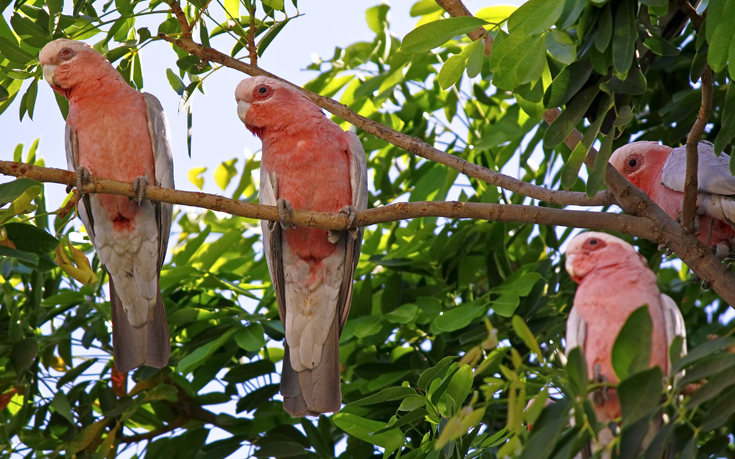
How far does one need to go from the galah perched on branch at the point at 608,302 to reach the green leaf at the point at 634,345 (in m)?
1.14

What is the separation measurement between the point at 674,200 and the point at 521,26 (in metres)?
1.94

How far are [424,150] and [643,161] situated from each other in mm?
1465

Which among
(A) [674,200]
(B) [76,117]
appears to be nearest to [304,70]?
(B) [76,117]

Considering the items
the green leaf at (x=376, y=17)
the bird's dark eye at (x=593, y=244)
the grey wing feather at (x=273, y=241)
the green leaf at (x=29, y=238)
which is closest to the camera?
the green leaf at (x=29, y=238)

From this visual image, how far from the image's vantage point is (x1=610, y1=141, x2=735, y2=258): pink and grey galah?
3.40m

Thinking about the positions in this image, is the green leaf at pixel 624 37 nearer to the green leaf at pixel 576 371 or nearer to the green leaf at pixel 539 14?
the green leaf at pixel 539 14

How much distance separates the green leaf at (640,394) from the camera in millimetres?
1684

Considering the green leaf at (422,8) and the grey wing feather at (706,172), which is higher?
the green leaf at (422,8)

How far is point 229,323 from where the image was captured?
13.5 ft

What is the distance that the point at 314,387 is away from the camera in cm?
373

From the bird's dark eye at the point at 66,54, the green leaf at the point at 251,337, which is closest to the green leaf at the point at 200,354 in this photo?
the green leaf at the point at 251,337

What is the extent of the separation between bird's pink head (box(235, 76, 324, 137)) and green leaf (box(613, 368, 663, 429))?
8.69 feet

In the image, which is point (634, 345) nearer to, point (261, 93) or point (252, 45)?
point (252, 45)

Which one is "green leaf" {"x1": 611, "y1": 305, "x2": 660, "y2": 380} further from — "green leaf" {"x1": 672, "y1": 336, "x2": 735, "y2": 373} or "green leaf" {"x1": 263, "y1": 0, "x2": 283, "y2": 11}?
"green leaf" {"x1": 263, "y1": 0, "x2": 283, "y2": 11}
